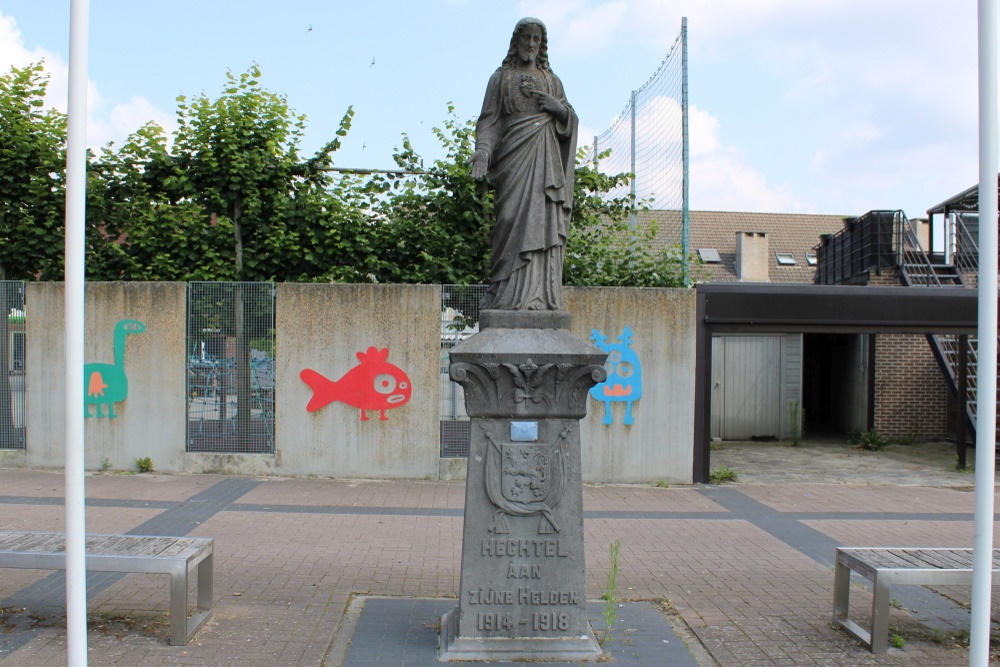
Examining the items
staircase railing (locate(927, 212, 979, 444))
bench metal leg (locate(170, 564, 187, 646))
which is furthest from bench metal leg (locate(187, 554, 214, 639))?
staircase railing (locate(927, 212, 979, 444))

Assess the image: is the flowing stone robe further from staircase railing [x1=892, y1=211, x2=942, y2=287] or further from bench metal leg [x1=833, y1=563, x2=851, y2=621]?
staircase railing [x1=892, y1=211, x2=942, y2=287]

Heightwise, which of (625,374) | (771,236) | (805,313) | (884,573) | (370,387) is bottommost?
(884,573)

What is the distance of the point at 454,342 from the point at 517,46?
20.2 ft

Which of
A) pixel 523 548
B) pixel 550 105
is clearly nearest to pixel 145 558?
pixel 523 548

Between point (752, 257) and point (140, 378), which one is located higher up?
point (752, 257)

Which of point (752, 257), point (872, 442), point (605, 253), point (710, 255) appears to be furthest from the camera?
point (710, 255)

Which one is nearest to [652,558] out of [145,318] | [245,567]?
[245,567]

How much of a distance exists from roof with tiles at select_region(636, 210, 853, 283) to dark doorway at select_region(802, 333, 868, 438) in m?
5.96

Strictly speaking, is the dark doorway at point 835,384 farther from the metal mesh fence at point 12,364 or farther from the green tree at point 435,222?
the metal mesh fence at point 12,364

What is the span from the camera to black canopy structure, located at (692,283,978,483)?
1153cm

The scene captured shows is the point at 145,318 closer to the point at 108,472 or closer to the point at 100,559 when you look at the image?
the point at 108,472

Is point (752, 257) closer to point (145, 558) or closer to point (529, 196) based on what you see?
point (529, 196)

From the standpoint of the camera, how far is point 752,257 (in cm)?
2602

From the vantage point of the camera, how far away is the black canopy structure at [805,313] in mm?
11531
